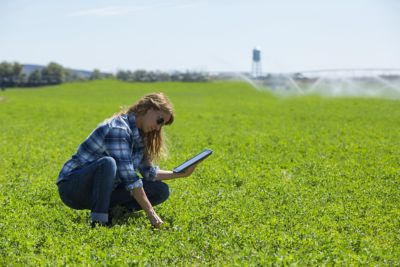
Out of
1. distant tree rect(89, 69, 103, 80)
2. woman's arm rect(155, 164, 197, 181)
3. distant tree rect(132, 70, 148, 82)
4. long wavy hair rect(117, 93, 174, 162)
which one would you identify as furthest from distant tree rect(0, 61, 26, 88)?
long wavy hair rect(117, 93, 174, 162)

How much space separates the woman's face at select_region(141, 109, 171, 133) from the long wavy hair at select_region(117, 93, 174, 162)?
45 millimetres

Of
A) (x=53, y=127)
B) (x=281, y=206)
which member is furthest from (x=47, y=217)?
(x=53, y=127)

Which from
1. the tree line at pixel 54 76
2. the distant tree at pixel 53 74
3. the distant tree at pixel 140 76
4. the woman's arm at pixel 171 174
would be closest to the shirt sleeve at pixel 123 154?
the woman's arm at pixel 171 174

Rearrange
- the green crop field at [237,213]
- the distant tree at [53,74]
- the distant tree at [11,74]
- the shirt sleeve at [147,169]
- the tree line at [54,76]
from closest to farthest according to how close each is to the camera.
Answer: the green crop field at [237,213] → the shirt sleeve at [147,169] → the tree line at [54,76] → the distant tree at [11,74] → the distant tree at [53,74]

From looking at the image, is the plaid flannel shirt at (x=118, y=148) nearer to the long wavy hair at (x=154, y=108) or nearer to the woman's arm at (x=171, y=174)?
the long wavy hair at (x=154, y=108)

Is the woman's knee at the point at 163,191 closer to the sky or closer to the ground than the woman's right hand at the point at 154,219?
closer to the sky

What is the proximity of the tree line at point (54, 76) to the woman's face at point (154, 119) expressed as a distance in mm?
80172

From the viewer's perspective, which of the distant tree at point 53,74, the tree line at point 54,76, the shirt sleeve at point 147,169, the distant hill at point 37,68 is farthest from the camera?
the distant hill at point 37,68

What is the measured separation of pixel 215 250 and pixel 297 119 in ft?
65.1

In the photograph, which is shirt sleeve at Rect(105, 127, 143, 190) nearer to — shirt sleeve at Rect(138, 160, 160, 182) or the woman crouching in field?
the woman crouching in field

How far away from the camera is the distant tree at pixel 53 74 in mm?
104000

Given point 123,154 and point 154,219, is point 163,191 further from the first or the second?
point 123,154

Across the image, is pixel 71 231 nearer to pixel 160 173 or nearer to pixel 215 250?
pixel 160 173

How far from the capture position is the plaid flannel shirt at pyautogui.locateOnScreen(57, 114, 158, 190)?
6.64 m
